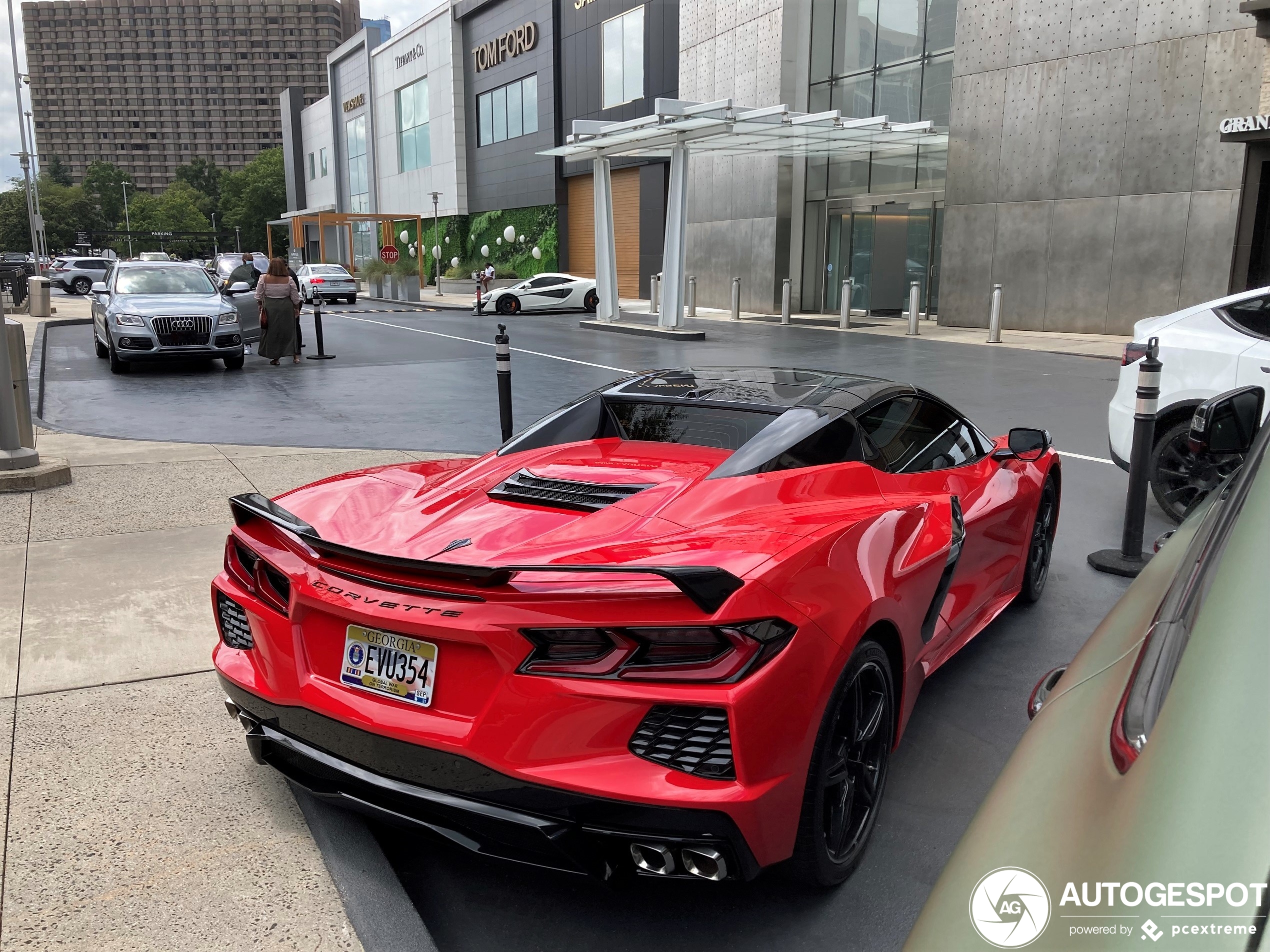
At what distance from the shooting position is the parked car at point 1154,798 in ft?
3.30

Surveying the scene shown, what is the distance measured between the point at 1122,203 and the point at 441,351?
47.3 feet

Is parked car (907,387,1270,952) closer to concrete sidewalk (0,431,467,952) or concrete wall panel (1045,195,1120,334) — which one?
concrete sidewalk (0,431,467,952)

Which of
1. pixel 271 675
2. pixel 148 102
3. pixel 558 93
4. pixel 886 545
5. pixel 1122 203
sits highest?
pixel 148 102

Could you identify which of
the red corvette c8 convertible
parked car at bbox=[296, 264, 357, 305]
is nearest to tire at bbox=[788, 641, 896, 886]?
the red corvette c8 convertible

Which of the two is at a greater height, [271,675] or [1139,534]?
[271,675]

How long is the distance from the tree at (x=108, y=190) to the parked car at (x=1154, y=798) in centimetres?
16685

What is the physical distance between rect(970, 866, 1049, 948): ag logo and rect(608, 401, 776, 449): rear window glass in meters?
2.47

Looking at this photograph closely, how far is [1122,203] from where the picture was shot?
21.5 metres

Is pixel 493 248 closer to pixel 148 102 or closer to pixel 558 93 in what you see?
pixel 558 93

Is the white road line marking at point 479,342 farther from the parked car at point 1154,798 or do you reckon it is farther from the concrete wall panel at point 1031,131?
the parked car at point 1154,798

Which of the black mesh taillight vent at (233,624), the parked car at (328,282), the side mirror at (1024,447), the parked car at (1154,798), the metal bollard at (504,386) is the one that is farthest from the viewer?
the parked car at (328,282)

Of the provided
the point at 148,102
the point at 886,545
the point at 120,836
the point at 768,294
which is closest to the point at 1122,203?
the point at 768,294

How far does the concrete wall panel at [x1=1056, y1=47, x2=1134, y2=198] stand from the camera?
69.9 ft

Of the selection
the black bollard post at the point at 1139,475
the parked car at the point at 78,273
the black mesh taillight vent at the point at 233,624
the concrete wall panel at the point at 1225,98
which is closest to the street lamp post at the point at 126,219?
the parked car at the point at 78,273
